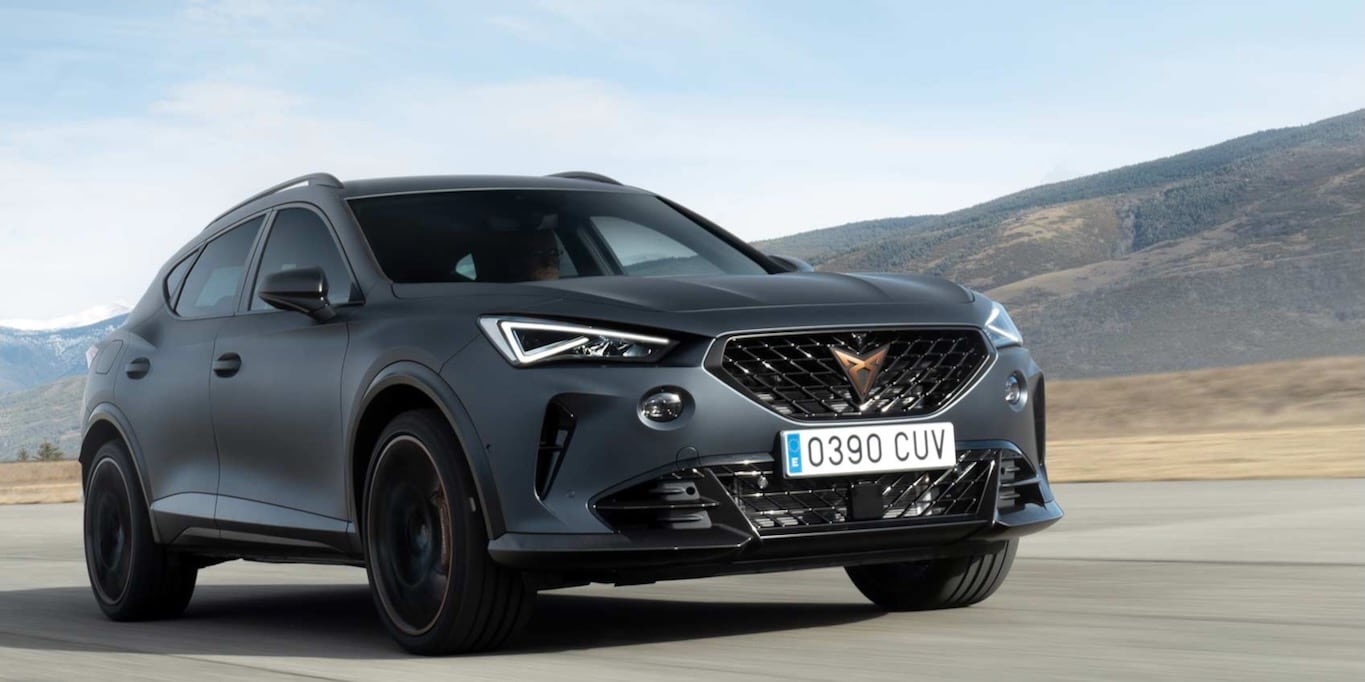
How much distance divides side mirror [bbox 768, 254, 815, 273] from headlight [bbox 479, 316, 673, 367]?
1.63 meters

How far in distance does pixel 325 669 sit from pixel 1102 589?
3078mm

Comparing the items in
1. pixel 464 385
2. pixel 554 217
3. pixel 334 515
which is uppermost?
pixel 554 217

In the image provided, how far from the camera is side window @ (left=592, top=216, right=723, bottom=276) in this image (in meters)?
6.81

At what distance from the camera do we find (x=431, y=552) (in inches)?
225

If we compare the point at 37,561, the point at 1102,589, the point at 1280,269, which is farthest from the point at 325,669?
the point at 1280,269

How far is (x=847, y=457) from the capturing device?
5.38m

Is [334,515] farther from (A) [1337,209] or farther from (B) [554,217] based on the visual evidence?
(A) [1337,209]

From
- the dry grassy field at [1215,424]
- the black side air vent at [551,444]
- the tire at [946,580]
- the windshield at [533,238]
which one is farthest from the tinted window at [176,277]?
the dry grassy field at [1215,424]

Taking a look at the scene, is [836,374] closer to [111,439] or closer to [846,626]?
[846,626]

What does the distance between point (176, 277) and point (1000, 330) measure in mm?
3928

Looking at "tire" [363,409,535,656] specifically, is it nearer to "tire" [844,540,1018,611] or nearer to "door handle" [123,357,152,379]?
"tire" [844,540,1018,611]

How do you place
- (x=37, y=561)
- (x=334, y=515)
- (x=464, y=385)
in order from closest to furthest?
(x=464, y=385) < (x=334, y=515) < (x=37, y=561)

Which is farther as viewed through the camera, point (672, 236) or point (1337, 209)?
point (1337, 209)

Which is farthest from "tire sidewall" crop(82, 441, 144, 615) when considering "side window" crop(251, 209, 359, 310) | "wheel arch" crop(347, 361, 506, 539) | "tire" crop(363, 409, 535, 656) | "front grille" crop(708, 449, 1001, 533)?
"front grille" crop(708, 449, 1001, 533)
